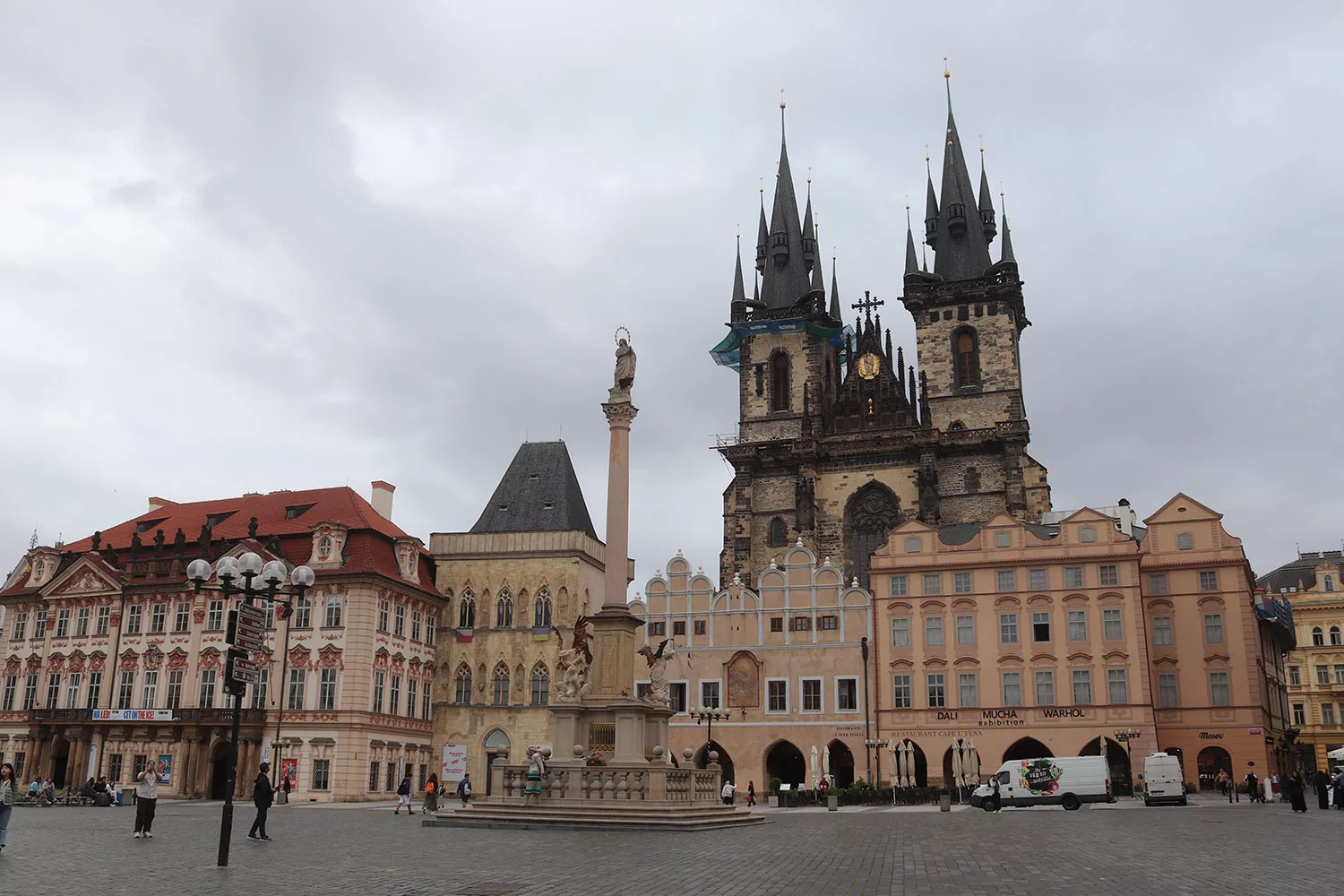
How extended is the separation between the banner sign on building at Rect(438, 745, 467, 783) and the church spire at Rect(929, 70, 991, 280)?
40.9 metres

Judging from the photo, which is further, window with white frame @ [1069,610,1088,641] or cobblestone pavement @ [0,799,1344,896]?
window with white frame @ [1069,610,1088,641]

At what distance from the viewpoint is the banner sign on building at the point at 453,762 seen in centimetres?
5231

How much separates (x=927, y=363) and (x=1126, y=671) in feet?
84.0

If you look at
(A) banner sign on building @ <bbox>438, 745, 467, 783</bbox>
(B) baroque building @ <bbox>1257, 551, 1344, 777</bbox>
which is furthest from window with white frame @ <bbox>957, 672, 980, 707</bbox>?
(B) baroque building @ <bbox>1257, 551, 1344, 777</bbox>

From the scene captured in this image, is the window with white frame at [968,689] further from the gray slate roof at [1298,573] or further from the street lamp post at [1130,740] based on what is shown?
the gray slate roof at [1298,573]

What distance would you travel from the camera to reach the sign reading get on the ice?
5091cm

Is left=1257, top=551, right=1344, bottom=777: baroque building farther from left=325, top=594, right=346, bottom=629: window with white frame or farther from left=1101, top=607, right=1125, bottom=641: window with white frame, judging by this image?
left=325, top=594, right=346, bottom=629: window with white frame

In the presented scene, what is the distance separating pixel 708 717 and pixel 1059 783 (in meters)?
14.9

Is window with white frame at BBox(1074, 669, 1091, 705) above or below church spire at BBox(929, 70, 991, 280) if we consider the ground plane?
below

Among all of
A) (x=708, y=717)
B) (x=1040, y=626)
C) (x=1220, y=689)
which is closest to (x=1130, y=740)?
(x=1220, y=689)

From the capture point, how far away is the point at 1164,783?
3944cm

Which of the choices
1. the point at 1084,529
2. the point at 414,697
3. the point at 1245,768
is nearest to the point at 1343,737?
the point at 1245,768

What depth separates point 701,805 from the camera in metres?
28.2

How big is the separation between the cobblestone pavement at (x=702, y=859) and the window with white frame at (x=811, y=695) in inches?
929
